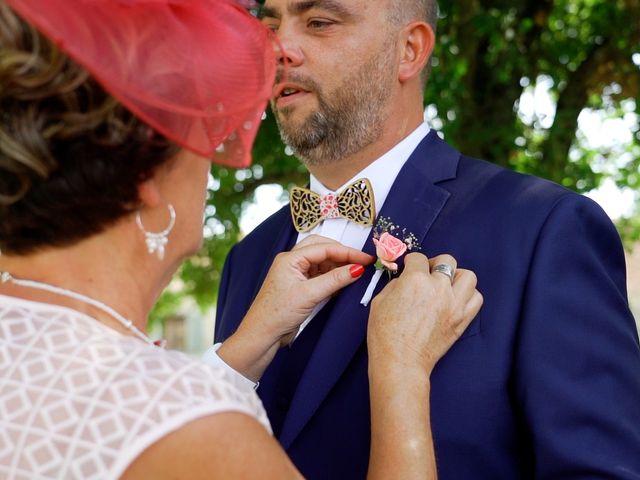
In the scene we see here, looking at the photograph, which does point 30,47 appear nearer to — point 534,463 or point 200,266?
point 534,463

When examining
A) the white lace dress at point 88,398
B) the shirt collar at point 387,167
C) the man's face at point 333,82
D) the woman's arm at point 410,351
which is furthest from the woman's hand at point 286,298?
the white lace dress at point 88,398

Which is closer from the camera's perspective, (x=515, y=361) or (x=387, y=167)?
(x=515, y=361)

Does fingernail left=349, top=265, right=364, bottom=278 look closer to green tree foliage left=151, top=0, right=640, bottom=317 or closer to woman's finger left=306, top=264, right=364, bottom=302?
woman's finger left=306, top=264, right=364, bottom=302

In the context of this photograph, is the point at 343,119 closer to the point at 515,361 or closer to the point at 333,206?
the point at 333,206

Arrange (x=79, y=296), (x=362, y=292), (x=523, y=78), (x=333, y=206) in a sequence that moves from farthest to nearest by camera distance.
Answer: (x=523, y=78), (x=333, y=206), (x=362, y=292), (x=79, y=296)

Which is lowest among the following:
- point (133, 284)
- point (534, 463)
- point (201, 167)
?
point (534, 463)

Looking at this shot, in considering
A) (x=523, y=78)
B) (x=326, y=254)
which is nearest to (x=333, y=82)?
(x=326, y=254)

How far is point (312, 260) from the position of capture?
2689 millimetres

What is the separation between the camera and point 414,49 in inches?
126

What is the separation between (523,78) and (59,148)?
6.48 meters

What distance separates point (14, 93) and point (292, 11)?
1.73 meters

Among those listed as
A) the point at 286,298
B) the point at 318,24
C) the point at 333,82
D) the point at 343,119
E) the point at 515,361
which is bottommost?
the point at 286,298

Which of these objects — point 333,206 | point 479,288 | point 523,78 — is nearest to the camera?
point 479,288

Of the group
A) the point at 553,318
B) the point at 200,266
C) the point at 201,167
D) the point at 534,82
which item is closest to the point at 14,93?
the point at 201,167
